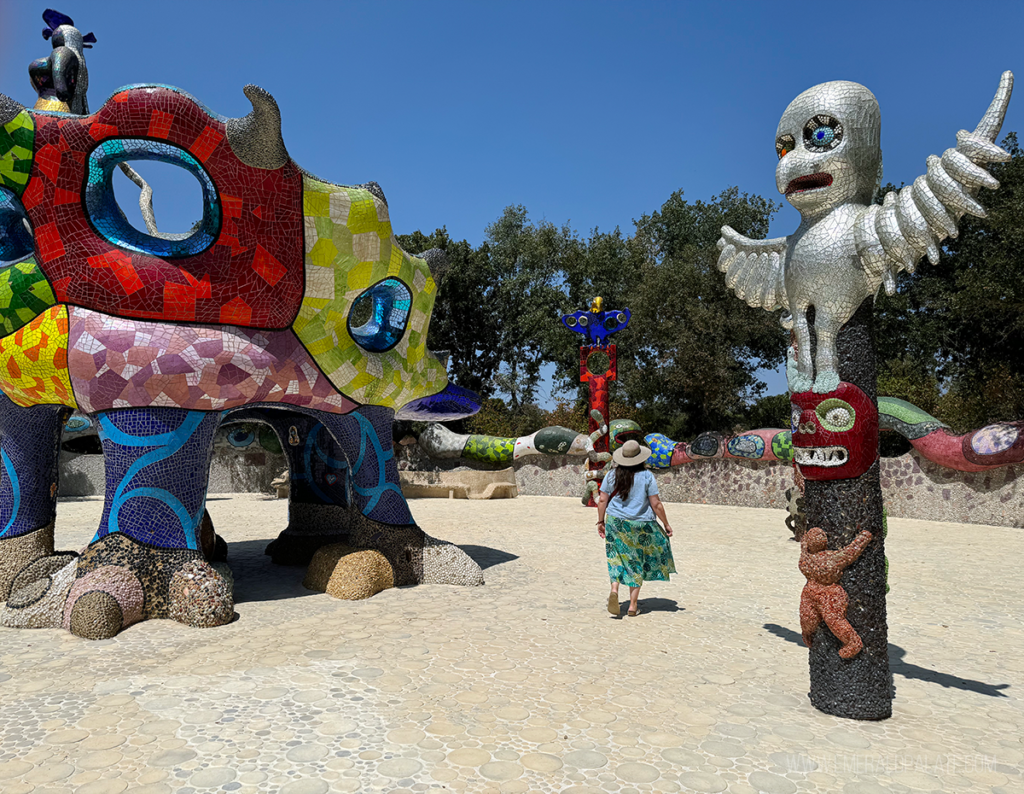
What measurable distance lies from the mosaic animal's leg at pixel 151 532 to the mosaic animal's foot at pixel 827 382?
454 centimetres

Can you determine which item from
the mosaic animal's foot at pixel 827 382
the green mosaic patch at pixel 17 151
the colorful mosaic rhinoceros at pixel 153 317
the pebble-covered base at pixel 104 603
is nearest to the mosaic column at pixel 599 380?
the colorful mosaic rhinoceros at pixel 153 317

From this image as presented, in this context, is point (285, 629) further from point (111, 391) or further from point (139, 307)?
point (139, 307)

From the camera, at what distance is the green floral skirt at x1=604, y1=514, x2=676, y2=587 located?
6.07 metres

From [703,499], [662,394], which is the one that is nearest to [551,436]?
[703,499]

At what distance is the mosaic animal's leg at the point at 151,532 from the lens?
5512 mm

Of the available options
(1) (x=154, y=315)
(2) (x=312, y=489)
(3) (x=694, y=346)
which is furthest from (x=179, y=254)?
(3) (x=694, y=346)

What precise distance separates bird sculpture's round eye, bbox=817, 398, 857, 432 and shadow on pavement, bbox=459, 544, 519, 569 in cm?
496

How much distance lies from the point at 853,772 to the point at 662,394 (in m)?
20.2

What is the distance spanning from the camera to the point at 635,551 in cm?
611

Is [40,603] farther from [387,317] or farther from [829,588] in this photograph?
[829,588]

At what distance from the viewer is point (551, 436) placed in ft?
59.0

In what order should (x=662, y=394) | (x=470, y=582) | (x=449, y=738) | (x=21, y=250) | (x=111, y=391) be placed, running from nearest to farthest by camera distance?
(x=449, y=738), (x=111, y=391), (x=21, y=250), (x=470, y=582), (x=662, y=394)

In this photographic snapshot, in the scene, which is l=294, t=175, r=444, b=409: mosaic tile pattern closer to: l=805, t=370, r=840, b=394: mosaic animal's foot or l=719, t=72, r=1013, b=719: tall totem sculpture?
l=719, t=72, r=1013, b=719: tall totem sculpture

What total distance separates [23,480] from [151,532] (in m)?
1.99
